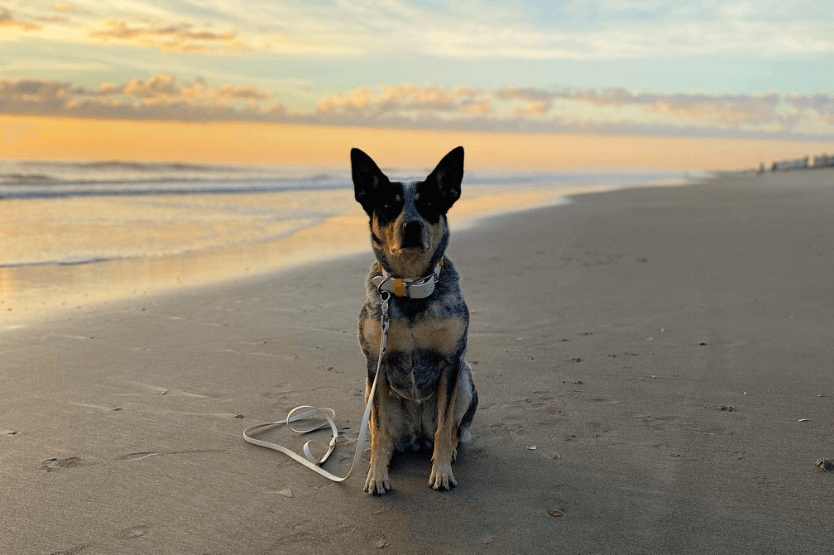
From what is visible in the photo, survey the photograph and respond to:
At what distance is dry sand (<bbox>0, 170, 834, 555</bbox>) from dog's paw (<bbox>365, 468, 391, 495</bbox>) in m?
0.06

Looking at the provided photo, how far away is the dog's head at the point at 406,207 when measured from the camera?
3.53 metres

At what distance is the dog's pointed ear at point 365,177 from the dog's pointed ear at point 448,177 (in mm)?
254

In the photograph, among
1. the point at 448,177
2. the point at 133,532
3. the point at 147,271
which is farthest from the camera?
the point at 147,271

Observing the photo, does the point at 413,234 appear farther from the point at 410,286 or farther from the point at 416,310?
the point at 416,310

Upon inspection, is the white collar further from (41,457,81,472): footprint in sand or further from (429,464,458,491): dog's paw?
(41,457,81,472): footprint in sand

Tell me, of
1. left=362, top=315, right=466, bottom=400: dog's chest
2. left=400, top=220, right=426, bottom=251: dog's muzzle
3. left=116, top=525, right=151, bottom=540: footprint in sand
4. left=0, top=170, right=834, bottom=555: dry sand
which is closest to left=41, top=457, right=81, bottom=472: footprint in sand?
left=0, top=170, right=834, bottom=555: dry sand

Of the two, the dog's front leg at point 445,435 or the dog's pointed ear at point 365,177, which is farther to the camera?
the dog's pointed ear at point 365,177

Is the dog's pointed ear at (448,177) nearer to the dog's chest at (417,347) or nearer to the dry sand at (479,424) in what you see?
the dog's chest at (417,347)

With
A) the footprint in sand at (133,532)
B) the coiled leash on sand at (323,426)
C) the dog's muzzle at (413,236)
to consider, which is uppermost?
the dog's muzzle at (413,236)

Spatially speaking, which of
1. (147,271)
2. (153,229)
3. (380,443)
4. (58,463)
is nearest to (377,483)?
(380,443)

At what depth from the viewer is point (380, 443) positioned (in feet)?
11.8

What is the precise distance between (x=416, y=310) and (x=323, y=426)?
3.95ft

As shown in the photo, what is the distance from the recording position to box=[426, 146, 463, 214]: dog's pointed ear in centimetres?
361

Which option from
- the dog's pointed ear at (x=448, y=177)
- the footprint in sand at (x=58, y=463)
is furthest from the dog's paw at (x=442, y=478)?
the footprint in sand at (x=58, y=463)
